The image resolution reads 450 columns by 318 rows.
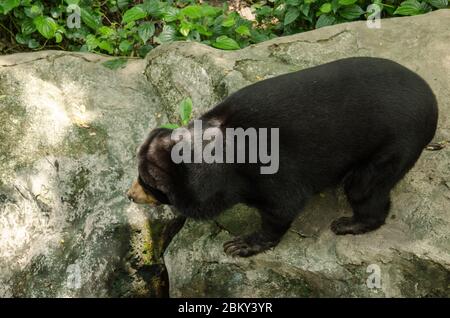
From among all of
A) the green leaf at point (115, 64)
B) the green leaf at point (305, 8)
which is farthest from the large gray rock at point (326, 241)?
the green leaf at point (305, 8)

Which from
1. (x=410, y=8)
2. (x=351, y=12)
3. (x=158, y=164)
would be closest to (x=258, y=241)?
(x=158, y=164)

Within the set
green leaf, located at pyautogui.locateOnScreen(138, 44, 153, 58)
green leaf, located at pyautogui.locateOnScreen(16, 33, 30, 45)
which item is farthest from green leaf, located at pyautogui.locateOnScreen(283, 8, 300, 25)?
green leaf, located at pyautogui.locateOnScreen(16, 33, 30, 45)

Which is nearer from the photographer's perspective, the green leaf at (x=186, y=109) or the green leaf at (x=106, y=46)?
the green leaf at (x=186, y=109)

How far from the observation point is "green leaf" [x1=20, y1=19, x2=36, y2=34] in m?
5.70

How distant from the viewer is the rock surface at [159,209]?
143 inches

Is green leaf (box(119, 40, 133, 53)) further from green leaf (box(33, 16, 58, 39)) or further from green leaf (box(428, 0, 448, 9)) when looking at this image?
green leaf (box(428, 0, 448, 9))

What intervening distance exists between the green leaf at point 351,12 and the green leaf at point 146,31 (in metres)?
1.84

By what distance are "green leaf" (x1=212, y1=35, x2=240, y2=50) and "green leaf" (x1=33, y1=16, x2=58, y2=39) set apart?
157cm

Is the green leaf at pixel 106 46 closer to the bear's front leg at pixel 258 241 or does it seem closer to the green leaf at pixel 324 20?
the green leaf at pixel 324 20

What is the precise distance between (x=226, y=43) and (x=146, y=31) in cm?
75

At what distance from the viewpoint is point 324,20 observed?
18.6 ft

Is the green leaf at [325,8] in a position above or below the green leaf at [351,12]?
above

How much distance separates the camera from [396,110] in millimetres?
3342
